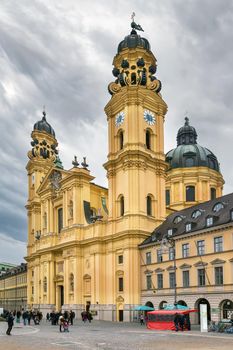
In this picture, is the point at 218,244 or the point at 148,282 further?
the point at 148,282

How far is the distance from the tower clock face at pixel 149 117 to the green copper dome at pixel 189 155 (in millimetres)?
22511

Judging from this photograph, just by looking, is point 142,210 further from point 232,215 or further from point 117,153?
point 232,215

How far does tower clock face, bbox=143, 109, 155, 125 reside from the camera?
71.3m

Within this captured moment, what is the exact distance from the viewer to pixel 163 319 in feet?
141

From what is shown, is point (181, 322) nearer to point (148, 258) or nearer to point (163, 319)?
point (163, 319)

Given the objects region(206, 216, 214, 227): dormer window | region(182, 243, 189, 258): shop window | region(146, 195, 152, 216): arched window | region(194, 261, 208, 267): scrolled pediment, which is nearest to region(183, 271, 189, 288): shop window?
region(182, 243, 189, 258): shop window

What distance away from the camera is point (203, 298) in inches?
2067

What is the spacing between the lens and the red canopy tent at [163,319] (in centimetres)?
4181

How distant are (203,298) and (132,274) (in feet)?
44.6

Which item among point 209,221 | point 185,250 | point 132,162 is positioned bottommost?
point 185,250

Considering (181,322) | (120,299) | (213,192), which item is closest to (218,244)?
(181,322)

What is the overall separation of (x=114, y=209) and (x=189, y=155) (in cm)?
2972

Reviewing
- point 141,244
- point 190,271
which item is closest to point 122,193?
point 141,244

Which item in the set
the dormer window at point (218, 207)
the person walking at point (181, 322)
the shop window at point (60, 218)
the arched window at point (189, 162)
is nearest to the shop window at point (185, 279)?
the dormer window at point (218, 207)
